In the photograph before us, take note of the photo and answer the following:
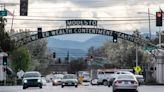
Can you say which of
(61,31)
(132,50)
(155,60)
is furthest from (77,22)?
(132,50)

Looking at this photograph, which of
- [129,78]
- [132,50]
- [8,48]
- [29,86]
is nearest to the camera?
[129,78]

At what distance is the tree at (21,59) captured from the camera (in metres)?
103

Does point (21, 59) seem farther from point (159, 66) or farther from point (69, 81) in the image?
point (69, 81)

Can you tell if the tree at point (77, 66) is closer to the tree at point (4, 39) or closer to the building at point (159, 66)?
the building at point (159, 66)

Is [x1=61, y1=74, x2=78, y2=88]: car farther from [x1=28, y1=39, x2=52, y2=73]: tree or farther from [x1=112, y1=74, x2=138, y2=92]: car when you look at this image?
[x1=28, y1=39, x2=52, y2=73]: tree

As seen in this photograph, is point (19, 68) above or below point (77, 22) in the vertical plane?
below

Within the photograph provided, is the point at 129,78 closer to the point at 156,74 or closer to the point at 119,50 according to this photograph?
the point at 156,74

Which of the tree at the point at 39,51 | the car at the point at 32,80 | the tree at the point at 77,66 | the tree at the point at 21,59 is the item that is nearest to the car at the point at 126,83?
the car at the point at 32,80

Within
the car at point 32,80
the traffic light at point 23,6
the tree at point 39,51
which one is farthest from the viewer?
the tree at point 39,51

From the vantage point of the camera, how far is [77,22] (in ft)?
268

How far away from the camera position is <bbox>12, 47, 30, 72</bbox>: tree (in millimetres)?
102938

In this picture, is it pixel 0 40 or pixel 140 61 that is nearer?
pixel 0 40

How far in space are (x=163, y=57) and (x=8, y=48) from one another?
28469 millimetres

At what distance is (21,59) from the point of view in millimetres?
103688
